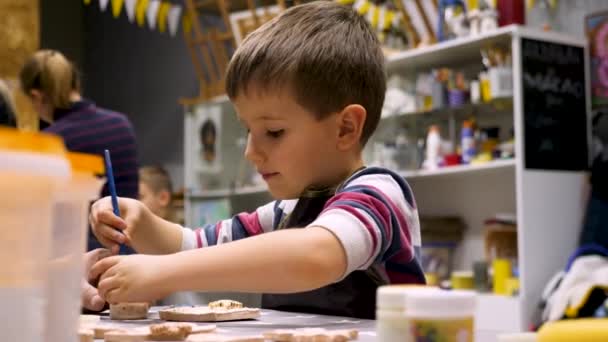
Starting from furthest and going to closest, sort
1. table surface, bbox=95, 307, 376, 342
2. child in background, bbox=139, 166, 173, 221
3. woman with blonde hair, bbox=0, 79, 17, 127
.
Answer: child in background, bbox=139, 166, 173, 221, woman with blonde hair, bbox=0, 79, 17, 127, table surface, bbox=95, 307, 376, 342

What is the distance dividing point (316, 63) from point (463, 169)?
2.42m

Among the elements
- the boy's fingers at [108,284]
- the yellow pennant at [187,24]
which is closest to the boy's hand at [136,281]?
the boy's fingers at [108,284]

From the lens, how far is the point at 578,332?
51cm

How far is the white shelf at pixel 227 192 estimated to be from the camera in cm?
445

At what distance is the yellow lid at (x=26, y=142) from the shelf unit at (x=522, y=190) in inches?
104

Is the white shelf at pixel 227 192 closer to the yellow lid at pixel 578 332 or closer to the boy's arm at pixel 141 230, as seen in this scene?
the boy's arm at pixel 141 230

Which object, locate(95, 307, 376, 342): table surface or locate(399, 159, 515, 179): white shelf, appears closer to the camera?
locate(95, 307, 376, 342): table surface

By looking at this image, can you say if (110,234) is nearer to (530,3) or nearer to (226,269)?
(226,269)

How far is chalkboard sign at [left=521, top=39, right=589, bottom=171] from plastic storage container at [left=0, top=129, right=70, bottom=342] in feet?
9.59

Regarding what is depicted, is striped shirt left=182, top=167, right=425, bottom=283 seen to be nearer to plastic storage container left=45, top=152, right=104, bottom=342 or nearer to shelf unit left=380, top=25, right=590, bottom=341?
plastic storage container left=45, top=152, right=104, bottom=342

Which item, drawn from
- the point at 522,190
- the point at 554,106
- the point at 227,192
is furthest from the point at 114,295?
the point at 227,192

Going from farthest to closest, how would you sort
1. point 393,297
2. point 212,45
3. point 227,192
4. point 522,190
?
point 212,45, point 227,192, point 522,190, point 393,297

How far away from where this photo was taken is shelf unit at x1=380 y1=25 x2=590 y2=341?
3186 mm

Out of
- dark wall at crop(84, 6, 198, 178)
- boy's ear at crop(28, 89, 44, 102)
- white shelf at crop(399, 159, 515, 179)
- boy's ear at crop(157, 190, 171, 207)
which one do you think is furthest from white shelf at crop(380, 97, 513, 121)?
dark wall at crop(84, 6, 198, 178)
